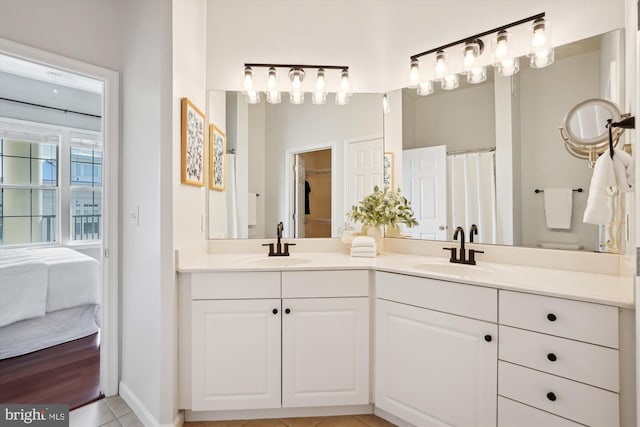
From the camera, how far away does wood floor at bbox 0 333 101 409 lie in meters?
1.95

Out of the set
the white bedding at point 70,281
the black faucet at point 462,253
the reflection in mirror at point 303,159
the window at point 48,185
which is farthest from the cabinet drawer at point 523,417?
the window at point 48,185

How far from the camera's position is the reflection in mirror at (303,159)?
2332 millimetres

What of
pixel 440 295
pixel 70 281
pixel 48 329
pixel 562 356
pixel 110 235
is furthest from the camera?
pixel 70 281

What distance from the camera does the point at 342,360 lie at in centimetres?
172

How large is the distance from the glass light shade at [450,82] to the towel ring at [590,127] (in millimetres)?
679

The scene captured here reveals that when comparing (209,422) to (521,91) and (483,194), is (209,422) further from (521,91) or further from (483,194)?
(521,91)

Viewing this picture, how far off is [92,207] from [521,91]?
5090 mm

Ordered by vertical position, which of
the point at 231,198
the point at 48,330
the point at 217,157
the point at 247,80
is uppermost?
the point at 247,80

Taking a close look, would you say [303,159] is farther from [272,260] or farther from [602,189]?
[602,189]

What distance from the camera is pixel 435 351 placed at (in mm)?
1514

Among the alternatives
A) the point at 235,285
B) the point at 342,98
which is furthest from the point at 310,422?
the point at 342,98

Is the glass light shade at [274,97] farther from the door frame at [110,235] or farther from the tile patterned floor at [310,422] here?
the tile patterned floor at [310,422]

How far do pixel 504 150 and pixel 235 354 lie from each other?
1944mm

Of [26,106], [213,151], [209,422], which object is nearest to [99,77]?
[213,151]
